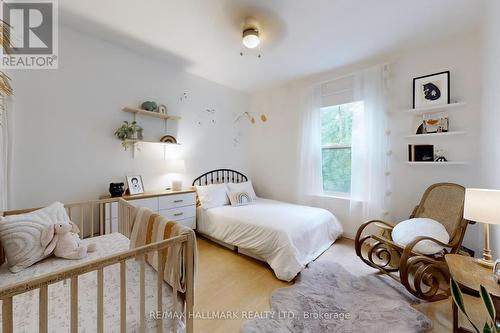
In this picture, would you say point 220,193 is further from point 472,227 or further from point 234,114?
point 472,227

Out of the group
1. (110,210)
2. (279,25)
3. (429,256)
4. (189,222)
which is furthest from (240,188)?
(429,256)

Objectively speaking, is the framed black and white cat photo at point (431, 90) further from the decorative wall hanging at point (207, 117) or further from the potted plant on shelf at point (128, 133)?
the potted plant on shelf at point (128, 133)

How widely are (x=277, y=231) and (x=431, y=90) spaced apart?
2489 millimetres

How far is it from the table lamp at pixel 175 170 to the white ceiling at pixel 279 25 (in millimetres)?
1478

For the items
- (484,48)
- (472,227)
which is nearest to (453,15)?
(484,48)

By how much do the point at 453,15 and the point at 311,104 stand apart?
176 centimetres

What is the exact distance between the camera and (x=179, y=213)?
9.26 ft

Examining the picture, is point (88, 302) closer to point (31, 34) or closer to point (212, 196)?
point (212, 196)

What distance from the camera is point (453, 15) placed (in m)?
2.01

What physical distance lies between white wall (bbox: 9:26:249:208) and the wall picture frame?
140 mm

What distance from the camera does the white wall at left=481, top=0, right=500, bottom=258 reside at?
160cm

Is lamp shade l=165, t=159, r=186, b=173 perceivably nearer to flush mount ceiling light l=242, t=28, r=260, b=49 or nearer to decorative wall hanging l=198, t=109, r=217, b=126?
decorative wall hanging l=198, t=109, r=217, b=126

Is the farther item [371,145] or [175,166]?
[175,166]

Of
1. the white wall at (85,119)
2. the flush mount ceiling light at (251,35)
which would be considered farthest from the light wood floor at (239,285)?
the flush mount ceiling light at (251,35)
